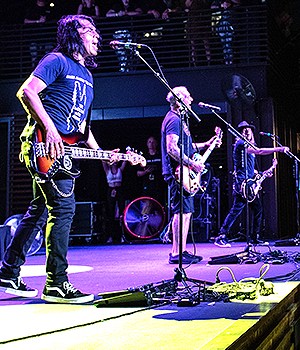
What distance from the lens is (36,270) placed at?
225 inches

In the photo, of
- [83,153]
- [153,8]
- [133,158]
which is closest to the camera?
[83,153]

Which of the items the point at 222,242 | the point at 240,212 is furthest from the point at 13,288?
the point at 240,212

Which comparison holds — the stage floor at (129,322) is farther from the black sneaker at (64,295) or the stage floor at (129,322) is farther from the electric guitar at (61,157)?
the electric guitar at (61,157)

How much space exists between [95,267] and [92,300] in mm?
2411

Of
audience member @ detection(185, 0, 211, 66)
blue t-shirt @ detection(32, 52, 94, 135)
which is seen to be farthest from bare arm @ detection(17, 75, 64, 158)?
audience member @ detection(185, 0, 211, 66)

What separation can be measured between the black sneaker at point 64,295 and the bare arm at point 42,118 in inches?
31.2

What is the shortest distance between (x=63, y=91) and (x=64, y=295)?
4.15ft

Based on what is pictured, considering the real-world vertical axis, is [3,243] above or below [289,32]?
below

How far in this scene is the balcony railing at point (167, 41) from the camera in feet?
38.8

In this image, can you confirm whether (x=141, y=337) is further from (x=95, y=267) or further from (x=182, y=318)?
(x=95, y=267)

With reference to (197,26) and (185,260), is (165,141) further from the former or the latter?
(197,26)

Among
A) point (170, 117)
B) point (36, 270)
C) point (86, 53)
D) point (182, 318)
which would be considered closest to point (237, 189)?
point (170, 117)

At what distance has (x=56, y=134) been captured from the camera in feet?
10.9

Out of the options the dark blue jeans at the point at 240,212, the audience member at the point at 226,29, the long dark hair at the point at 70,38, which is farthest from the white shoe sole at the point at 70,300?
the audience member at the point at 226,29
